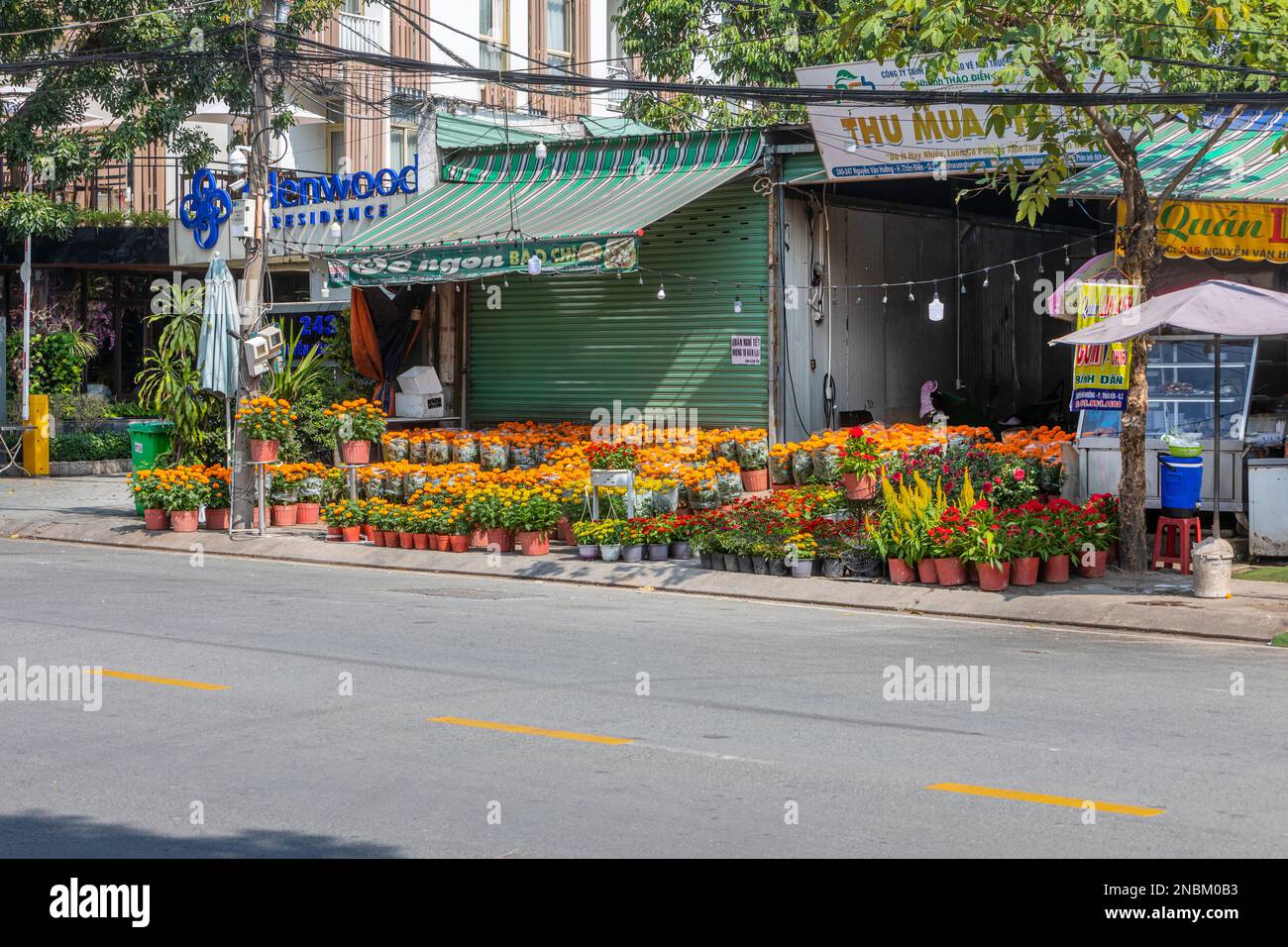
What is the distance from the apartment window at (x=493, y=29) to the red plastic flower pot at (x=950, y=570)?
26056 mm

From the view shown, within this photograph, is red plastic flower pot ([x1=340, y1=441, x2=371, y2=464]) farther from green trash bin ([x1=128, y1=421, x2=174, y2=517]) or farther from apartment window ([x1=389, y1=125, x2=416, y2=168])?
apartment window ([x1=389, y1=125, x2=416, y2=168])

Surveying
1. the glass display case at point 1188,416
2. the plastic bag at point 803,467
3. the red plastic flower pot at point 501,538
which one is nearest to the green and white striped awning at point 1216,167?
the glass display case at point 1188,416

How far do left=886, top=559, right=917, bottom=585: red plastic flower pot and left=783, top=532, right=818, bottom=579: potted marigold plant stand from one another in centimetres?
91

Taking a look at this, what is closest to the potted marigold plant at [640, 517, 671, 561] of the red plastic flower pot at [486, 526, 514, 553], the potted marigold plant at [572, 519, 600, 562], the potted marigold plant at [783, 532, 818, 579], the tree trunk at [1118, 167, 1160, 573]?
the potted marigold plant at [572, 519, 600, 562]

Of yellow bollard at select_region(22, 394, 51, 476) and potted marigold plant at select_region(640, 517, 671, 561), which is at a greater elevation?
yellow bollard at select_region(22, 394, 51, 476)

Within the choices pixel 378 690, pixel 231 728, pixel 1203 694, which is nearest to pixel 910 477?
pixel 1203 694

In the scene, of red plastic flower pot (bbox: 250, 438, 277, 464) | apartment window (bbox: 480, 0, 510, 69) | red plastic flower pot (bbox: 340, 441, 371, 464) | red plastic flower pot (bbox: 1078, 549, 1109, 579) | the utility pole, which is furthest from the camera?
apartment window (bbox: 480, 0, 510, 69)

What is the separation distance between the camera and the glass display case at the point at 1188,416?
1631 centimetres

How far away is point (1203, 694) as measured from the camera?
9766mm

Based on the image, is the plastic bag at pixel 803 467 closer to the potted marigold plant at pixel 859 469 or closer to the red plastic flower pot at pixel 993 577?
the potted marigold plant at pixel 859 469

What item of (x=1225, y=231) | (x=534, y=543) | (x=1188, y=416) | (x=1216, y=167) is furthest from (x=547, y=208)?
(x=1188, y=416)

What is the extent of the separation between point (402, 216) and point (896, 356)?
313 inches

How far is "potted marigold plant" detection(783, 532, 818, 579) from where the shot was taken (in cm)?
1568

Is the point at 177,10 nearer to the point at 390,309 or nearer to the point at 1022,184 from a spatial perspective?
the point at 390,309
